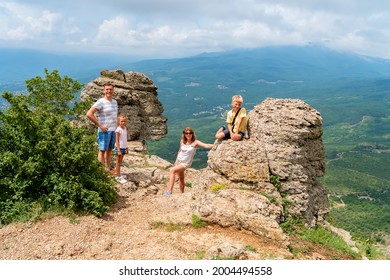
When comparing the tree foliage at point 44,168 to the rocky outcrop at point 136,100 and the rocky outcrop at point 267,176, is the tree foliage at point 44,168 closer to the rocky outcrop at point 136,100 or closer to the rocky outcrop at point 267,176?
the rocky outcrop at point 267,176

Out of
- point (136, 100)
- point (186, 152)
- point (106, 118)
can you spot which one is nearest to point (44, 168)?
point (106, 118)

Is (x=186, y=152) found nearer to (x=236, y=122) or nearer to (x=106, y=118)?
(x=236, y=122)

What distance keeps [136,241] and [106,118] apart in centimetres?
588

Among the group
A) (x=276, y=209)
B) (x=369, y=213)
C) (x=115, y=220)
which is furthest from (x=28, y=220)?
(x=369, y=213)

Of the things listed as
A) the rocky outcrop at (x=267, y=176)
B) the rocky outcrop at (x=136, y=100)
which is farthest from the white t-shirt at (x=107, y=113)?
the rocky outcrop at (x=136, y=100)

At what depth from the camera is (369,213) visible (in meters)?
97.1

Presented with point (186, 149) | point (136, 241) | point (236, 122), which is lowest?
point (136, 241)

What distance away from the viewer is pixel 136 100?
31.1 m

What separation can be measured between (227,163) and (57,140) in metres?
6.24

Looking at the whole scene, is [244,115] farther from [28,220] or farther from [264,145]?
[28,220]

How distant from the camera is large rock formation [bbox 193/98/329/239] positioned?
10.2m

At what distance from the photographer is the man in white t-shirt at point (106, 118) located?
12.9m

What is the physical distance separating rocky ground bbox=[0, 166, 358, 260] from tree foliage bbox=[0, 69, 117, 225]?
2.07 ft

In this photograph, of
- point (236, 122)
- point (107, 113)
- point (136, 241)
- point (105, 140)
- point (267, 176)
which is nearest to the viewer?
point (136, 241)
